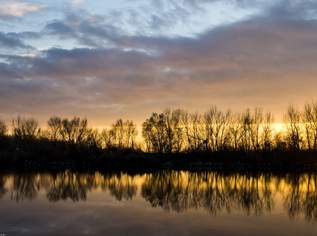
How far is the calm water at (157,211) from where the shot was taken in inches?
517

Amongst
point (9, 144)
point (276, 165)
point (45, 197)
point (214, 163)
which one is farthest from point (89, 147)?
point (45, 197)

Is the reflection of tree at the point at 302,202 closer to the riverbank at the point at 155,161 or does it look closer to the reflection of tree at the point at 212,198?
the reflection of tree at the point at 212,198

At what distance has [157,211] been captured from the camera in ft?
55.6

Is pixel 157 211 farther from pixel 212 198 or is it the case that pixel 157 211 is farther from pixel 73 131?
pixel 73 131

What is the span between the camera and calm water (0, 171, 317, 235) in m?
13.1

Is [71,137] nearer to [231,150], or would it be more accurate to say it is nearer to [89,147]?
[89,147]

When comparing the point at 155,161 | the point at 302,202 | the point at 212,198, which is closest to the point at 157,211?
the point at 212,198

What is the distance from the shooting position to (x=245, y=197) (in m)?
21.3

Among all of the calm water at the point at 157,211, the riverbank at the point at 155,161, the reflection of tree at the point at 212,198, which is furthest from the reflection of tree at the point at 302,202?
the riverbank at the point at 155,161

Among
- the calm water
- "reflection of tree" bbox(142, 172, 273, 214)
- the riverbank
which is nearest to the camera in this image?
the calm water

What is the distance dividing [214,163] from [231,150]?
5276 mm

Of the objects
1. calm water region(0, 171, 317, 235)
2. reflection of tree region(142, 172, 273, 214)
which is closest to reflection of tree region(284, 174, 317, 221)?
calm water region(0, 171, 317, 235)

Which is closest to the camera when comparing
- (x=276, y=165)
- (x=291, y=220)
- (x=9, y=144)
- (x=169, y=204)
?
(x=291, y=220)

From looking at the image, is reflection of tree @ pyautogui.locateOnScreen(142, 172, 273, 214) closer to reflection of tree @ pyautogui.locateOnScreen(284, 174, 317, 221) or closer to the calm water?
the calm water
